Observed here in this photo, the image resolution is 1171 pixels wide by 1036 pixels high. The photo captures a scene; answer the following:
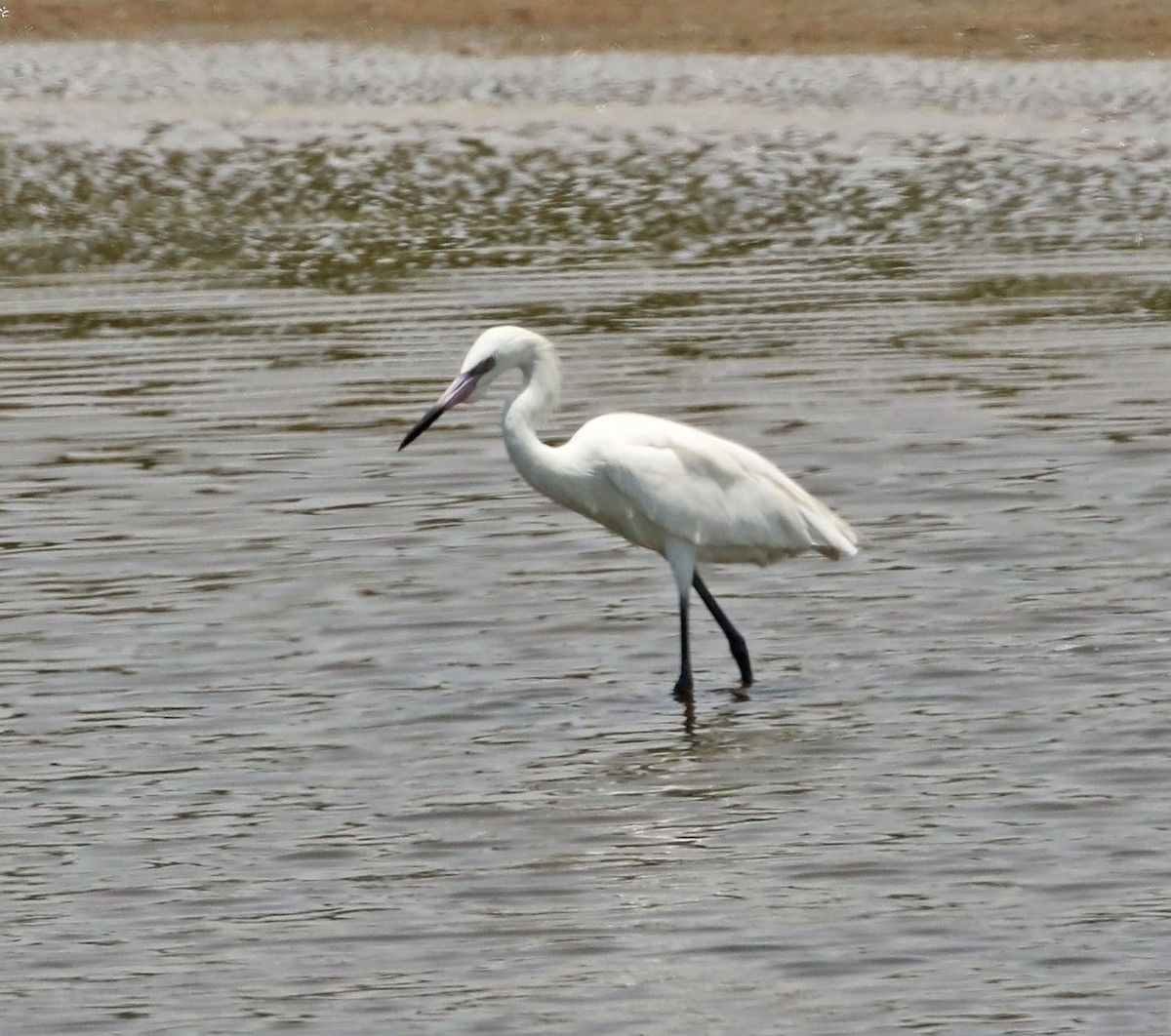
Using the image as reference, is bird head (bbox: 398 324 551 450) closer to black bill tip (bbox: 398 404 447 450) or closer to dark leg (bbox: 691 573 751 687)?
black bill tip (bbox: 398 404 447 450)

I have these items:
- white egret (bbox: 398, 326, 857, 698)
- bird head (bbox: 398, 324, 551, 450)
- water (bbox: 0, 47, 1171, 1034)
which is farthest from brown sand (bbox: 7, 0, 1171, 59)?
bird head (bbox: 398, 324, 551, 450)

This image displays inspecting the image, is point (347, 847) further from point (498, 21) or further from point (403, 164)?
point (498, 21)

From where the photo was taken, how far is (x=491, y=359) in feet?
31.5

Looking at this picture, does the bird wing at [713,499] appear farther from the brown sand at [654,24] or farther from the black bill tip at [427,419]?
the brown sand at [654,24]

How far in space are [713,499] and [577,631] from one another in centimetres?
86

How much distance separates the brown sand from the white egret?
21.6m

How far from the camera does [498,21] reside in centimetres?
3381

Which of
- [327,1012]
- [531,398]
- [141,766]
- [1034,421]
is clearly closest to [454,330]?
[1034,421]

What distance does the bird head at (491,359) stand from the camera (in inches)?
376

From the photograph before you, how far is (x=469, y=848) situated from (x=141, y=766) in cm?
130

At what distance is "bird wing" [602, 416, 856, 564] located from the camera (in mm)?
9383

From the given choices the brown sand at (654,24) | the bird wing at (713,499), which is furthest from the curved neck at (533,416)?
the brown sand at (654,24)

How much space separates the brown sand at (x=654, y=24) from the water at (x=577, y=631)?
926 cm

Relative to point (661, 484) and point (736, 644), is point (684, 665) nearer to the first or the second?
point (736, 644)
